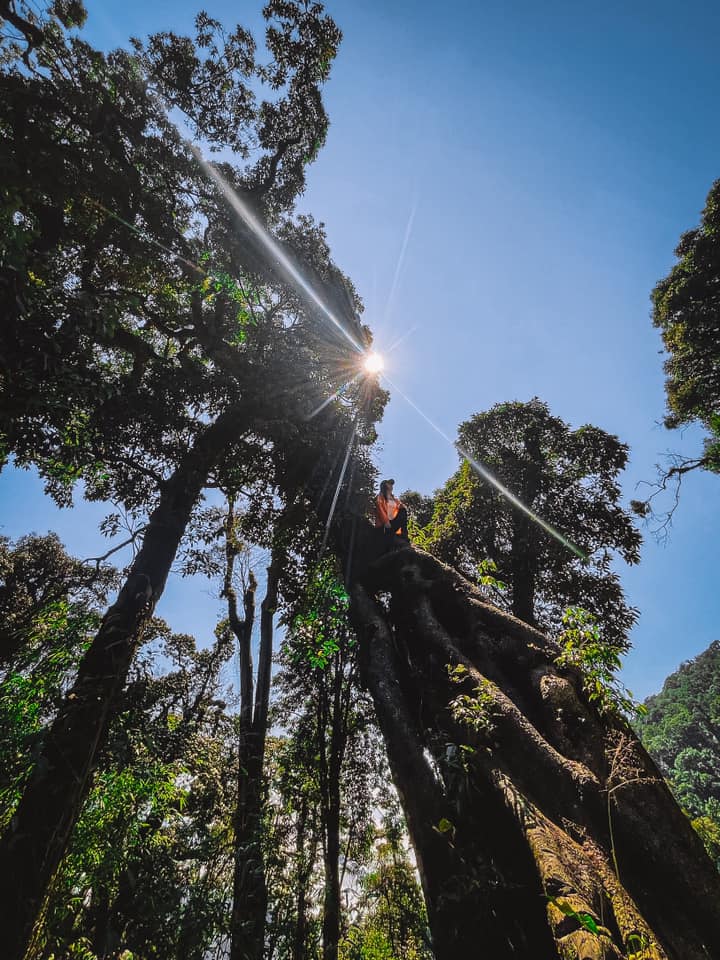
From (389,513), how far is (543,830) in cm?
496

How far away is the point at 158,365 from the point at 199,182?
3.76 m

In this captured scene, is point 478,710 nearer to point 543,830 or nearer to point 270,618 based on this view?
point 543,830

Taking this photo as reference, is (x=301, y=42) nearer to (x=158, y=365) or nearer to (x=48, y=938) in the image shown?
(x=158, y=365)

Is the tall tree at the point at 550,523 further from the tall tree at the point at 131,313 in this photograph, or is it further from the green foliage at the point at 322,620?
the tall tree at the point at 131,313

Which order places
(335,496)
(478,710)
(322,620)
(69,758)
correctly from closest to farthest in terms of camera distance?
(478,710) → (69,758) → (322,620) → (335,496)

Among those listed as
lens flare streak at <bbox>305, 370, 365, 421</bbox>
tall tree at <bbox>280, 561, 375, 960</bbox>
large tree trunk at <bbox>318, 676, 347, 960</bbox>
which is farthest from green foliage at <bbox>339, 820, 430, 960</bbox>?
lens flare streak at <bbox>305, 370, 365, 421</bbox>

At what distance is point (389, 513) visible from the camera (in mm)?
6984

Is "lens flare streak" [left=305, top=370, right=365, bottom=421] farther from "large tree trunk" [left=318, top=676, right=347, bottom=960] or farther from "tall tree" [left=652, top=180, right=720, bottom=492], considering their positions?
"tall tree" [left=652, top=180, right=720, bottom=492]

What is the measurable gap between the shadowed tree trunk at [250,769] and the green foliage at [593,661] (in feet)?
13.0

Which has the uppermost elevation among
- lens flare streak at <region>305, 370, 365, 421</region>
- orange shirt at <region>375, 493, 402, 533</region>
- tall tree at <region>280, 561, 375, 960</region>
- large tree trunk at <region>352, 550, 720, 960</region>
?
lens flare streak at <region>305, 370, 365, 421</region>

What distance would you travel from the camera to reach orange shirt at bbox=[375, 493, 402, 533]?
6.93 meters

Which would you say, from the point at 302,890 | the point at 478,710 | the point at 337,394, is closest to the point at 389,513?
the point at 337,394

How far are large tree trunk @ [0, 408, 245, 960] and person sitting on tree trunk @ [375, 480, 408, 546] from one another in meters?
3.39

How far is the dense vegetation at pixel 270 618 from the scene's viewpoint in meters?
2.57
